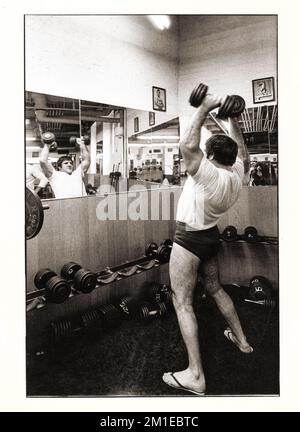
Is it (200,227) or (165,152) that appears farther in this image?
(165,152)

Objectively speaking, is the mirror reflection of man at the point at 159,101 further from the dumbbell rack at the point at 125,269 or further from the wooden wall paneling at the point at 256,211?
the dumbbell rack at the point at 125,269

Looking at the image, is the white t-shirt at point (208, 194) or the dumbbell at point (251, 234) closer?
the white t-shirt at point (208, 194)

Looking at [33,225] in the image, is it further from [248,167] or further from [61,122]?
[248,167]

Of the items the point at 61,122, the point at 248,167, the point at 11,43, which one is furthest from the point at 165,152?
the point at 11,43

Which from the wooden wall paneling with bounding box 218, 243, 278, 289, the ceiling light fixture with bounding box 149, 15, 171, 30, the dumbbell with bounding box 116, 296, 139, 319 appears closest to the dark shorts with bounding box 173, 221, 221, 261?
the wooden wall paneling with bounding box 218, 243, 278, 289

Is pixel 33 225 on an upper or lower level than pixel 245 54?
lower

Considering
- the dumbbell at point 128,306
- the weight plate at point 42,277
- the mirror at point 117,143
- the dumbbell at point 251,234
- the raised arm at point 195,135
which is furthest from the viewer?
the dumbbell at point 128,306

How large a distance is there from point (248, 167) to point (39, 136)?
3.92 ft

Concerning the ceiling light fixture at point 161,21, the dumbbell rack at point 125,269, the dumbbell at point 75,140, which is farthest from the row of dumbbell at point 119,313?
the ceiling light fixture at point 161,21

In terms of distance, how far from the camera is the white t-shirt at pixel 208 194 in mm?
1832

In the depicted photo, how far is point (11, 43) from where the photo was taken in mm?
1687

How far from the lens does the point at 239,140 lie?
1905mm

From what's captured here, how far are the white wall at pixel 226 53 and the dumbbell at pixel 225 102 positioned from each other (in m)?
0.08
